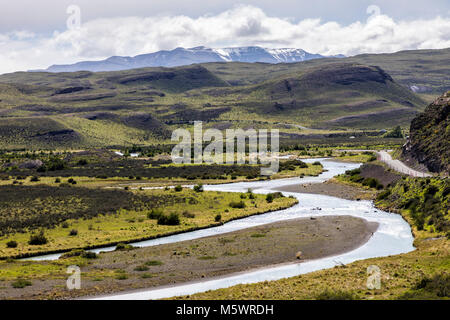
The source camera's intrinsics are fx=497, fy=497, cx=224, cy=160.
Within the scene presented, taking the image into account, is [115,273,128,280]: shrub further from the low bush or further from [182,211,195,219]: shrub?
[182,211,195,219]: shrub

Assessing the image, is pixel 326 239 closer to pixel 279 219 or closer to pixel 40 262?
pixel 279 219

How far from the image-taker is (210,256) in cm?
4278

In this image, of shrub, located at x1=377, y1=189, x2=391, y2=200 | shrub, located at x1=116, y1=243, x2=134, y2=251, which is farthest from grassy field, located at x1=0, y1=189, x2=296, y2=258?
shrub, located at x1=377, y1=189, x2=391, y2=200

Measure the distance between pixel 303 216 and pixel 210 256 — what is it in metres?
21.4

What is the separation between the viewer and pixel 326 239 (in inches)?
1941

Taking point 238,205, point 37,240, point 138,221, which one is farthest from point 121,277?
point 238,205

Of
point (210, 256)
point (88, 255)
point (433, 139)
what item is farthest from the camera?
point (433, 139)

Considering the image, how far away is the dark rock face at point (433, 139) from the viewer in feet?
242

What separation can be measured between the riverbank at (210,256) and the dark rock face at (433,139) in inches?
955

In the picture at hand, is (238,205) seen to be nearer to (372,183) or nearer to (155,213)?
(155,213)

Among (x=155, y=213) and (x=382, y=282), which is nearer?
(x=382, y=282)

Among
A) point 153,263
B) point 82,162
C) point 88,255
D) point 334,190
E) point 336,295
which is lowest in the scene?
point 82,162

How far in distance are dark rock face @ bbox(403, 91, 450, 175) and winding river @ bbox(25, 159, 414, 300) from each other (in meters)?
13.4

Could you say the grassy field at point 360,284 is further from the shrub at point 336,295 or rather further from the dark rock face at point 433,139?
the dark rock face at point 433,139
